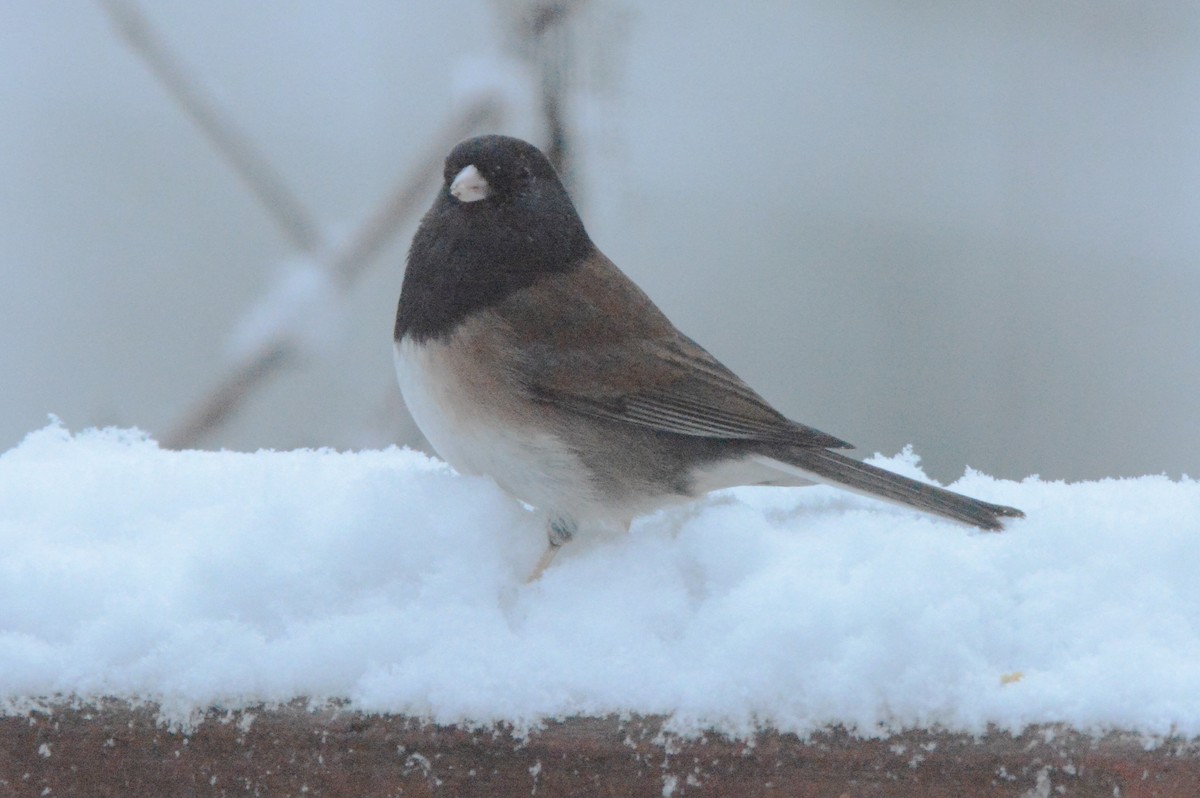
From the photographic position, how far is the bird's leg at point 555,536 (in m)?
1.57

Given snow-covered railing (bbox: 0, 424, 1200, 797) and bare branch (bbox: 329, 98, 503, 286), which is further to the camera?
bare branch (bbox: 329, 98, 503, 286)

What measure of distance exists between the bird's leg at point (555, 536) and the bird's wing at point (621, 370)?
203mm

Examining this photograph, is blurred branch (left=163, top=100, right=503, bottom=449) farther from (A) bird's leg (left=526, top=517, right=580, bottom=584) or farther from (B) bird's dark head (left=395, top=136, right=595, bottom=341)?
(A) bird's leg (left=526, top=517, right=580, bottom=584)

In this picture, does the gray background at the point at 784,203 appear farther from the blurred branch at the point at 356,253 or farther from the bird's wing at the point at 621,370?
the bird's wing at the point at 621,370

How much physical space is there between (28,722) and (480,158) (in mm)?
982

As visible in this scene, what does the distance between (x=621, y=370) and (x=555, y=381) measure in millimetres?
119

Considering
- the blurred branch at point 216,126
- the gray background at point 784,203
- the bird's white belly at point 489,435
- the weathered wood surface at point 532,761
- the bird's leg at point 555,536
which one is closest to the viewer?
the weathered wood surface at point 532,761

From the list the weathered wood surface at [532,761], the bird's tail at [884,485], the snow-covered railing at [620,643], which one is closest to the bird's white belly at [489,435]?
the snow-covered railing at [620,643]

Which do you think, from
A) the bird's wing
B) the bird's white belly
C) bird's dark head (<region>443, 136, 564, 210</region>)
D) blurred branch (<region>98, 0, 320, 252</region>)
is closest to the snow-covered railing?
the bird's white belly

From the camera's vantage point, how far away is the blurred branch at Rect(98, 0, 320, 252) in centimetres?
209

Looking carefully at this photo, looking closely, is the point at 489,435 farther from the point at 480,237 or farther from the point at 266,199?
the point at 266,199

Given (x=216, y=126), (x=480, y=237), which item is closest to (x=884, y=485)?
(x=480, y=237)

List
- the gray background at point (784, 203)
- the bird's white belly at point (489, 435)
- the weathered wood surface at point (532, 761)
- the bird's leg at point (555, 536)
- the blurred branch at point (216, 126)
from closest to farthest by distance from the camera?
the weathered wood surface at point (532, 761)
the bird's leg at point (555, 536)
the bird's white belly at point (489, 435)
the blurred branch at point (216, 126)
the gray background at point (784, 203)

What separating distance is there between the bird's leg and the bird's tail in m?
0.34
